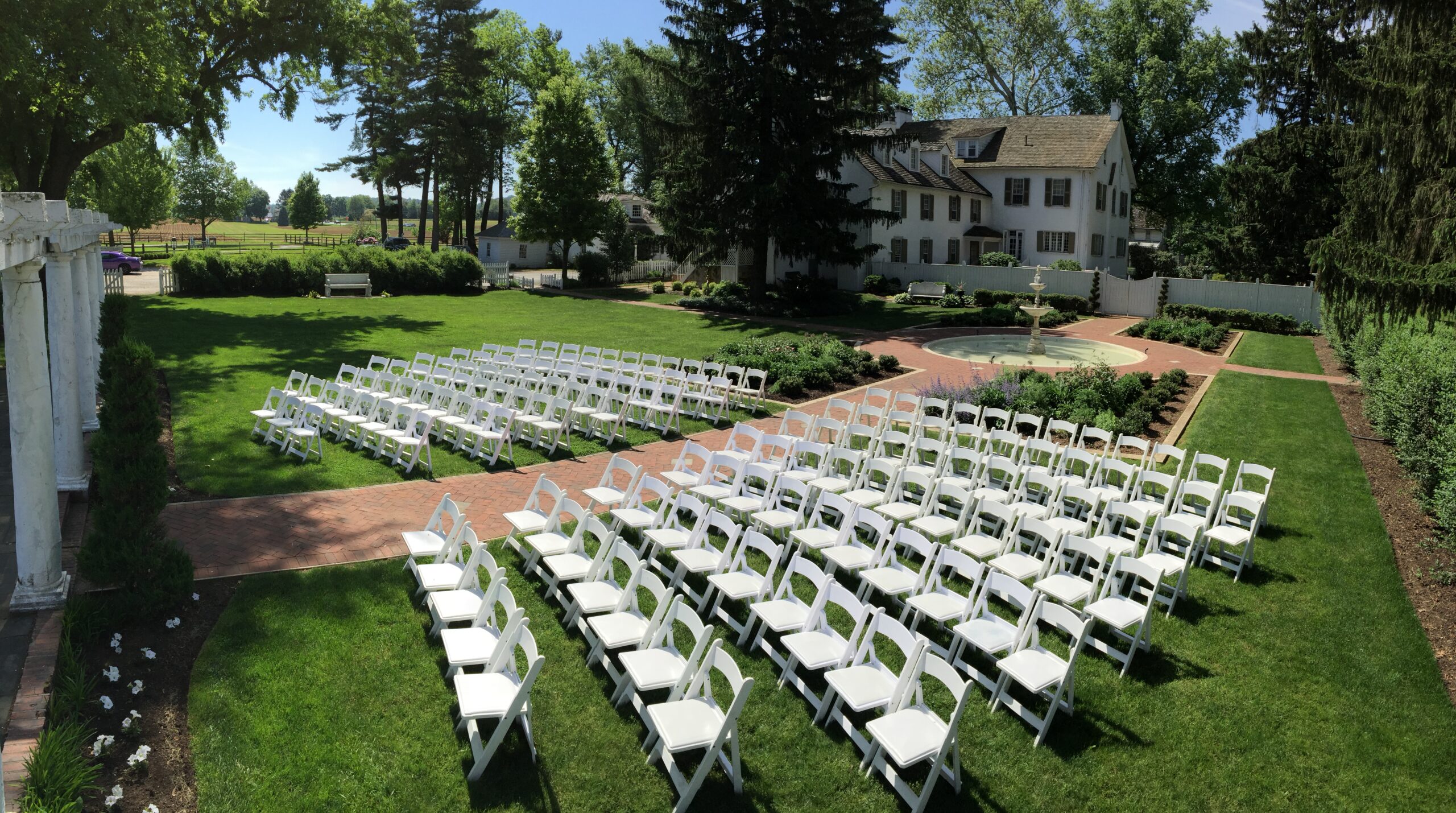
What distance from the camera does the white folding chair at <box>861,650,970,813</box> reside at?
497 cm

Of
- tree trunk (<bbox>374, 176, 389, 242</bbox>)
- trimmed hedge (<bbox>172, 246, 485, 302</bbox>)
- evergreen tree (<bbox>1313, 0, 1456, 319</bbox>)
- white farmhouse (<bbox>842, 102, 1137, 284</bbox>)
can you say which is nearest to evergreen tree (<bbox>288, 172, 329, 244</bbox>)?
tree trunk (<bbox>374, 176, 389, 242</bbox>)

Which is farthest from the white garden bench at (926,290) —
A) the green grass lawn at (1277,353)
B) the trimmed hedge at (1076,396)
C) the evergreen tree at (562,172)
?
the trimmed hedge at (1076,396)

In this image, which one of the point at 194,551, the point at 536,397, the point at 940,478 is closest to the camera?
the point at 194,551

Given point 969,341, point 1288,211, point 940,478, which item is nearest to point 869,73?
point 969,341

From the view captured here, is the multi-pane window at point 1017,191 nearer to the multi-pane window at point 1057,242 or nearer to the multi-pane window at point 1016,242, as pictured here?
the multi-pane window at point 1016,242

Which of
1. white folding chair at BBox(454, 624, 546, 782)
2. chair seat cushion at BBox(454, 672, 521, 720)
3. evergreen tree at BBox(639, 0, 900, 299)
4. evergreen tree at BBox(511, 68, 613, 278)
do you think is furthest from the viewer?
evergreen tree at BBox(511, 68, 613, 278)

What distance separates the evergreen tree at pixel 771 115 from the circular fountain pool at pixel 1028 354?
7262 millimetres

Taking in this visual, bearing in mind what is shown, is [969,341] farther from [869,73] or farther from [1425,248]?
[1425,248]

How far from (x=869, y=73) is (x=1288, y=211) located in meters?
17.7

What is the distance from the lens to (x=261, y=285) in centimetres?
3303

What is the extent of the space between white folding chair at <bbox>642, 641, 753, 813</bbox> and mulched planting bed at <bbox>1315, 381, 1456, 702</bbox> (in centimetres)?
538

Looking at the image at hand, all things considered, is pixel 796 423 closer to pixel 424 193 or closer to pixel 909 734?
pixel 909 734

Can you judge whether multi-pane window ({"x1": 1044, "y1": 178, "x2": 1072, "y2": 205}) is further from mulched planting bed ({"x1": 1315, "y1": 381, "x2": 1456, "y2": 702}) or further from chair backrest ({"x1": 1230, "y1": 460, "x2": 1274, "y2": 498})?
chair backrest ({"x1": 1230, "y1": 460, "x2": 1274, "y2": 498})

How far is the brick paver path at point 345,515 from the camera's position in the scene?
8500 mm
